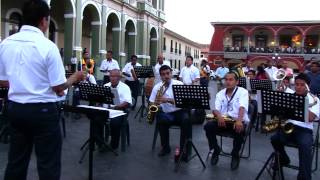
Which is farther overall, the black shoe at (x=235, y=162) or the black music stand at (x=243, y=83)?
the black music stand at (x=243, y=83)

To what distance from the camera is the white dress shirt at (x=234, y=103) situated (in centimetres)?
671

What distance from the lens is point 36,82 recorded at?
367 cm

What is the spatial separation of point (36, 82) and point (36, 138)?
1.75 ft

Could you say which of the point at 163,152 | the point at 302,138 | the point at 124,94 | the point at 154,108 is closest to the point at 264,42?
the point at 154,108

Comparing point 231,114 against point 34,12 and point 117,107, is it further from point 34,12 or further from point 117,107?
point 34,12

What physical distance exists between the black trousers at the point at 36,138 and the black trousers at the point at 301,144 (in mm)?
3485

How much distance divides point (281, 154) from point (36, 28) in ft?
13.7

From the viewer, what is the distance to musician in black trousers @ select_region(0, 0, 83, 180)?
363 centimetres

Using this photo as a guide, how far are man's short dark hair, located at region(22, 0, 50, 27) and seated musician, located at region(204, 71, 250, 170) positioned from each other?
3762 millimetres

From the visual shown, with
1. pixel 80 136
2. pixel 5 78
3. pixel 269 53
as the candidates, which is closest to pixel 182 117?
pixel 80 136

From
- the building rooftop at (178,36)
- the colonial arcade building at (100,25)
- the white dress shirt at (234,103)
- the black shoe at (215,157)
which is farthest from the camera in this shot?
the building rooftop at (178,36)

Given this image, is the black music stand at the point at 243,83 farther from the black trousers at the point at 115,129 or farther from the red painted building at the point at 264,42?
the red painted building at the point at 264,42

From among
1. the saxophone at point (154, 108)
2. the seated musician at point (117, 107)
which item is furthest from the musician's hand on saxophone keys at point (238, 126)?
the seated musician at point (117, 107)

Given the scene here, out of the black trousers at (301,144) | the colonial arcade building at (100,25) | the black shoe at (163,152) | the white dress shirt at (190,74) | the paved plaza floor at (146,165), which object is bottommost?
the paved plaza floor at (146,165)
